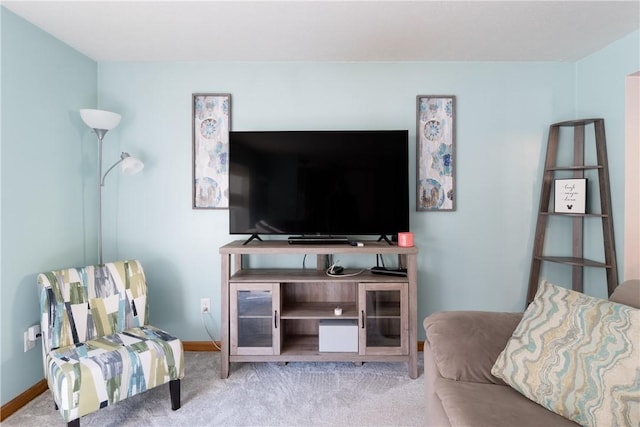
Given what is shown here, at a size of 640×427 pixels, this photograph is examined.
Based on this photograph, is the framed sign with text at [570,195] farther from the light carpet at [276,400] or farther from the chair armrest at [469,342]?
the light carpet at [276,400]

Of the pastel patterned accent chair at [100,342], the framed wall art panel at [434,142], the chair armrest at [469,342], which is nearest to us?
the chair armrest at [469,342]

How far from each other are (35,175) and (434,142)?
271 centimetres

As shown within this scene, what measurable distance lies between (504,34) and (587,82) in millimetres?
904

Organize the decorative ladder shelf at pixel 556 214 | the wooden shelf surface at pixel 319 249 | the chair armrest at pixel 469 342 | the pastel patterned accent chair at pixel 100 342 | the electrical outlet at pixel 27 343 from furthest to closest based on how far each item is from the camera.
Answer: the decorative ladder shelf at pixel 556 214 → the wooden shelf surface at pixel 319 249 → the electrical outlet at pixel 27 343 → the pastel patterned accent chair at pixel 100 342 → the chair armrest at pixel 469 342

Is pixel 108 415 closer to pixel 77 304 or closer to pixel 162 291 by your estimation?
pixel 77 304

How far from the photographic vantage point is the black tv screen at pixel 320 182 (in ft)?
7.98

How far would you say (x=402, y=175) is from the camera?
2.42 metres

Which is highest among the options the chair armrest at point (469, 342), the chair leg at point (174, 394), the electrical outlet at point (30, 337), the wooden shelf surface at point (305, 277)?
the wooden shelf surface at point (305, 277)

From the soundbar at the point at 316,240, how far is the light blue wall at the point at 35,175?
1547 mm

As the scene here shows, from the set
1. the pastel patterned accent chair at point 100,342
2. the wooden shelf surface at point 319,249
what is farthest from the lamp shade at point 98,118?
the wooden shelf surface at point 319,249

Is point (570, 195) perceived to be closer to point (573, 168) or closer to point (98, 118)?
point (573, 168)

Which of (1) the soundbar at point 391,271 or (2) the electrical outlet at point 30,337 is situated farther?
(1) the soundbar at point 391,271

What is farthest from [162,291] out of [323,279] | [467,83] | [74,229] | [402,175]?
[467,83]

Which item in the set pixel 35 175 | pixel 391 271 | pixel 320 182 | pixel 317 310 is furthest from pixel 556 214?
pixel 35 175
